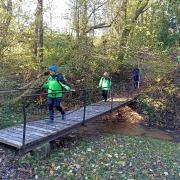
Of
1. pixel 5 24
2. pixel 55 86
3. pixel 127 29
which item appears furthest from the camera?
pixel 127 29

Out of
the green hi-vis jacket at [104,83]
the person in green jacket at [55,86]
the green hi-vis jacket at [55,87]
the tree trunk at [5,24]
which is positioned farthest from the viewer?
the green hi-vis jacket at [104,83]

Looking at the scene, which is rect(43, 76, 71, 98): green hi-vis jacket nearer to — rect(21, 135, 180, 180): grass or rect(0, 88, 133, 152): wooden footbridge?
rect(0, 88, 133, 152): wooden footbridge

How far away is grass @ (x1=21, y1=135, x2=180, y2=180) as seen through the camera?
6848 millimetres

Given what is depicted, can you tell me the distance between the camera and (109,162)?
7.59 meters

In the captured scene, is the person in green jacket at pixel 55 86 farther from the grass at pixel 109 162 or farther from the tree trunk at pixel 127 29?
the tree trunk at pixel 127 29

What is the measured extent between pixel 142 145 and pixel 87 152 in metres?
2.44

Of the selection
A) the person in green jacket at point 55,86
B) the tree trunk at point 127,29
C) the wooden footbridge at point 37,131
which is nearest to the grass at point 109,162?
the wooden footbridge at point 37,131

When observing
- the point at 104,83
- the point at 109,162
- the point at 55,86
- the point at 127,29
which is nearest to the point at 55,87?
the point at 55,86

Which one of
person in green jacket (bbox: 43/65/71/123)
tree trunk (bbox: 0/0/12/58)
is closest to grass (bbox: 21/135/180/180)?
person in green jacket (bbox: 43/65/71/123)

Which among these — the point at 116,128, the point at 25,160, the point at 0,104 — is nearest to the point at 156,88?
the point at 116,128

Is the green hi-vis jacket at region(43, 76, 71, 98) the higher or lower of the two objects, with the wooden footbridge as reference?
higher

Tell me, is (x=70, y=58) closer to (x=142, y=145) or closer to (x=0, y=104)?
(x=0, y=104)

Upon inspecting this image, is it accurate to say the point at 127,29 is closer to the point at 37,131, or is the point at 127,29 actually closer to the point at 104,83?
the point at 104,83

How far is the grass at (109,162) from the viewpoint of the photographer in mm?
6848
